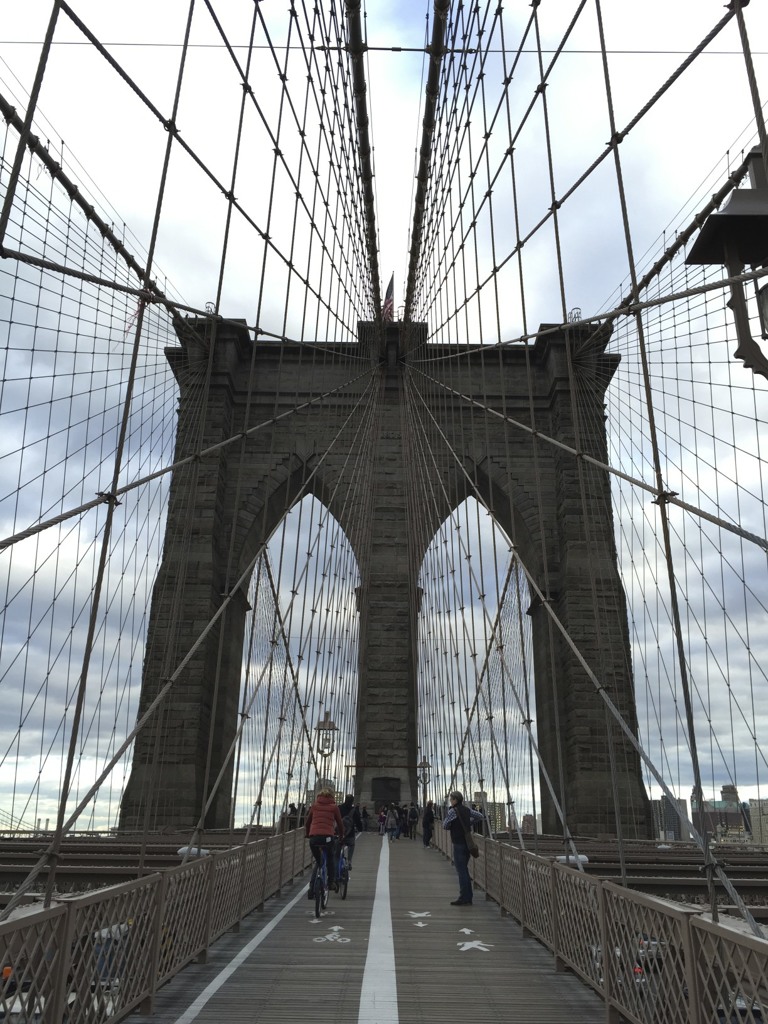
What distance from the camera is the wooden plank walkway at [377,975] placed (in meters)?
3.65

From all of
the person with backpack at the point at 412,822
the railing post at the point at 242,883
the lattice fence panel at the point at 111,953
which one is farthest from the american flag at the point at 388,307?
the lattice fence panel at the point at 111,953

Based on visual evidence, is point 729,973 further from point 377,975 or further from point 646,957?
point 377,975

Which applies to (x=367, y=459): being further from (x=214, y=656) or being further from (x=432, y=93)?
(x=432, y=93)

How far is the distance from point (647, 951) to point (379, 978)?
169 cm

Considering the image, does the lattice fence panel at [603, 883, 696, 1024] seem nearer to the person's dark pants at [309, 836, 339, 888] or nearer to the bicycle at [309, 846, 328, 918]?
the bicycle at [309, 846, 328, 918]

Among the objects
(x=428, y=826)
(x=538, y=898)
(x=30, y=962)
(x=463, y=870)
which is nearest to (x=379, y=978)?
(x=538, y=898)

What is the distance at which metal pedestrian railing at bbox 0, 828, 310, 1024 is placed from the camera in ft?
8.41

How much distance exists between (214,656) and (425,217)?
12708mm

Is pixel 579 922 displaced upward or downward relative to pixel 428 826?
downward

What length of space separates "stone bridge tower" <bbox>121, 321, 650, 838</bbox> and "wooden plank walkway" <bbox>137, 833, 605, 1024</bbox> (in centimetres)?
1373

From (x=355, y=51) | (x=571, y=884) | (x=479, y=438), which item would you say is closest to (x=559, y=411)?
(x=479, y=438)

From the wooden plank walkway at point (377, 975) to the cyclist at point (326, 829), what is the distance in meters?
0.35

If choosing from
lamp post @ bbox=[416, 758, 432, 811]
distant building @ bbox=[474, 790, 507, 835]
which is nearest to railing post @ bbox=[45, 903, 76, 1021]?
distant building @ bbox=[474, 790, 507, 835]

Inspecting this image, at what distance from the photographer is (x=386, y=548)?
25.2 metres
